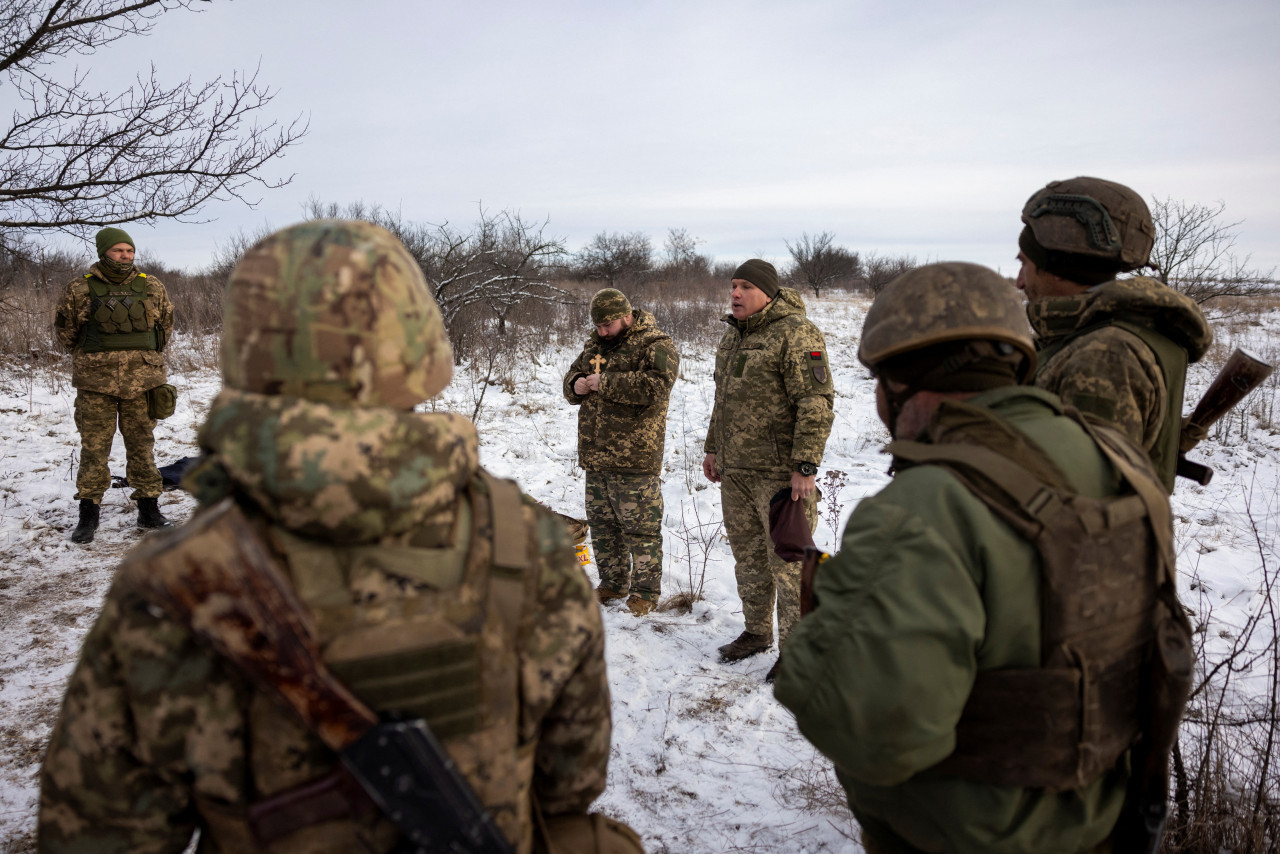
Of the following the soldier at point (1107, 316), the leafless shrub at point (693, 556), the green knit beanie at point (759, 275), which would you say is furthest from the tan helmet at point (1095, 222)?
the leafless shrub at point (693, 556)

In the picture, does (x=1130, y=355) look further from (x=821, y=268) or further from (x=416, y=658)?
(x=821, y=268)

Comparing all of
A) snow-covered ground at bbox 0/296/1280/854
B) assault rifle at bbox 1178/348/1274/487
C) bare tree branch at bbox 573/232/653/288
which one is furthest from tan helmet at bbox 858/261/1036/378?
bare tree branch at bbox 573/232/653/288

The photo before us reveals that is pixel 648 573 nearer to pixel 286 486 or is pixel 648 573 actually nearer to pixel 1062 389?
pixel 1062 389

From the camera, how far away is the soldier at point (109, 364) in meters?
5.15

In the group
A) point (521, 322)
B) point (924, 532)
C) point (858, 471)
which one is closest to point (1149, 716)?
point (924, 532)

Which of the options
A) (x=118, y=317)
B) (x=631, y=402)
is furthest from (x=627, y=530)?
(x=118, y=317)

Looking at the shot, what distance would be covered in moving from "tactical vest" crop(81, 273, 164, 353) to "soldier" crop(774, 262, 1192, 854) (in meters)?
5.86

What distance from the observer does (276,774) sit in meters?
1.03

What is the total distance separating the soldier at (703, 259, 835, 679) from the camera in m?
3.61

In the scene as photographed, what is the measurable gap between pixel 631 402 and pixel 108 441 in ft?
13.7

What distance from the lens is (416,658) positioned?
1018 millimetres

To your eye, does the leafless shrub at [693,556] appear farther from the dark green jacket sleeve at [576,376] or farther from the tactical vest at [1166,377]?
the tactical vest at [1166,377]

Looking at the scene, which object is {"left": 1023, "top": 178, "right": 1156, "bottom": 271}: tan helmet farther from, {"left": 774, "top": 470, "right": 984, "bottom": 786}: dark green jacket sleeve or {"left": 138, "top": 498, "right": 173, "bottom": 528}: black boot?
{"left": 138, "top": 498, "right": 173, "bottom": 528}: black boot

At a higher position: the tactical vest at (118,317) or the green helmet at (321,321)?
the tactical vest at (118,317)
